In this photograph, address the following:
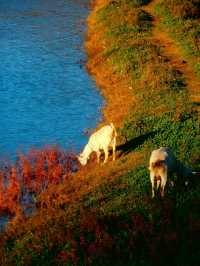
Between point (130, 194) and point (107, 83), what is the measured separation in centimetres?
1723

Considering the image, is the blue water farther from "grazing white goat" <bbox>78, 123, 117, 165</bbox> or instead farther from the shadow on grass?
the shadow on grass

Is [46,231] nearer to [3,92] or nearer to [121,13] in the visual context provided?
[3,92]

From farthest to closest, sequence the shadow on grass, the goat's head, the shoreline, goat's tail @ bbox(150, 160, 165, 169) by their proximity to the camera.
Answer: the shoreline → the shadow on grass → the goat's head → goat's tail @ bbox(150, 160, 165, 169)

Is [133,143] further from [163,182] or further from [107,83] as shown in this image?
A: [107,83]

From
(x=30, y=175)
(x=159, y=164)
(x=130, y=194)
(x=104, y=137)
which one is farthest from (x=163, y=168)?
(x=30, y=175)

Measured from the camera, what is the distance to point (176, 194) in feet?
64.6

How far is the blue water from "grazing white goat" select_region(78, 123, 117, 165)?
221cm

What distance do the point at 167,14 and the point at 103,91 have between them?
15.7m

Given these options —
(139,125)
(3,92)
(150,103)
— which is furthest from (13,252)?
(3,92)

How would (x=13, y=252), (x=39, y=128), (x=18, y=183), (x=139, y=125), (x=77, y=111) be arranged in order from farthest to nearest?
(x=77, y=111) → (x=39, y=128) → (x=139, y=125) → (x=18, y=183) → (x=13, y=252)

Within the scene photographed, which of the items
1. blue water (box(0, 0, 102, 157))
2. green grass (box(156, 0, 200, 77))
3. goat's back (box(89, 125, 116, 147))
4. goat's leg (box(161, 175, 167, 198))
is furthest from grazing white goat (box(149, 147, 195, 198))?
green grass (box(156, 0, 200, 77))

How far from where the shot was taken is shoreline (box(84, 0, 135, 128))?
3164 cm

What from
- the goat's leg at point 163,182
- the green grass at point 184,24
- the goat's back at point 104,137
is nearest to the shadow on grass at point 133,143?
the goat's back at point 104,137

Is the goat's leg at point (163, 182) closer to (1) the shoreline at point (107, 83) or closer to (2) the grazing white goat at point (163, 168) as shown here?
(2) the grazing white goat at point (163, 168)
